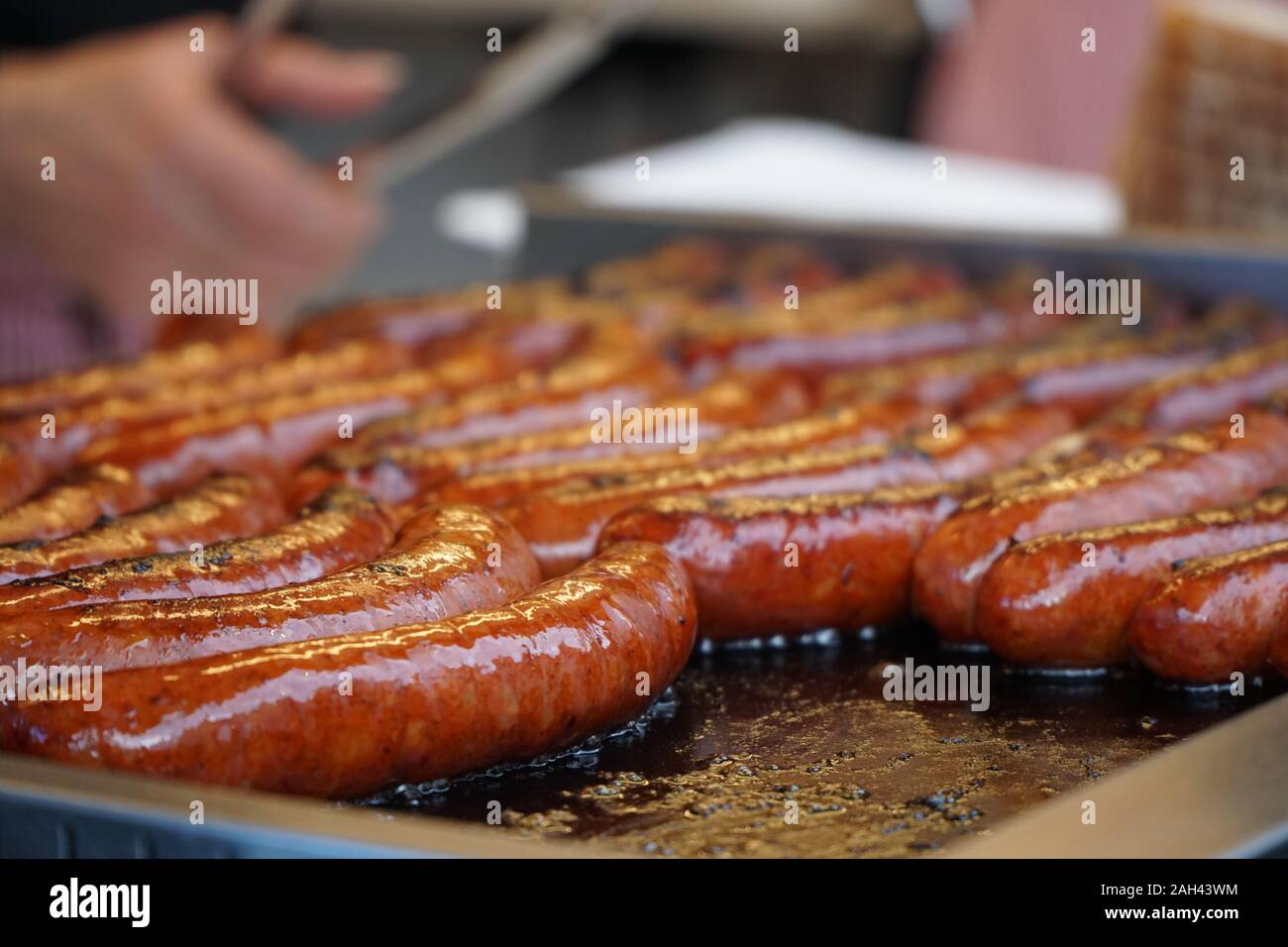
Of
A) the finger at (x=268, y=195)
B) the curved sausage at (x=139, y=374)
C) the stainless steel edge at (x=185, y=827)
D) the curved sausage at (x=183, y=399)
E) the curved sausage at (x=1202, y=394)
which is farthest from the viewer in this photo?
the finger at (x=268, y=195)

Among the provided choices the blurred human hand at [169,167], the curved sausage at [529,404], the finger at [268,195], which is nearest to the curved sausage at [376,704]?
the curved sausage at [529,404]

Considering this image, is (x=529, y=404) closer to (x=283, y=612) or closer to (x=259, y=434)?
(x=259, y=434)

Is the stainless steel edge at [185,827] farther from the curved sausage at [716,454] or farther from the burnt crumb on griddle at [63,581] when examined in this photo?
the curved sausage at [716,454]

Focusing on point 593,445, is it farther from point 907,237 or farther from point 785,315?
point 907,237

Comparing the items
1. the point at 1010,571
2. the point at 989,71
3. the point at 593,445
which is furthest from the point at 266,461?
the point at 989,71

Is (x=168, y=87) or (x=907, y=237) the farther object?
(x=907, y=237)

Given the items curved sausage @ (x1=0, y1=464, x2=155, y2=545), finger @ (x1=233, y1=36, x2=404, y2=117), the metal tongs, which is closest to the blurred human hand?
finger @ (x1=233, y1=36, x2=404, y2=117)
